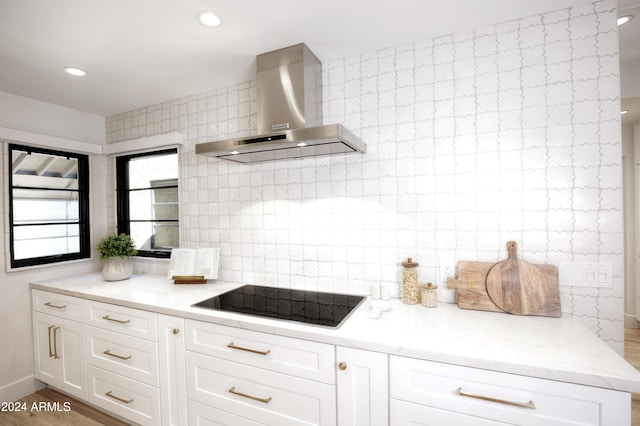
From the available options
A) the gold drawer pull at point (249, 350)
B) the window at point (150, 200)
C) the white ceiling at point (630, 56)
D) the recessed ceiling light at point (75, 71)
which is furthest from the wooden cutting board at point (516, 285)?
the recessed ceiling light at point (75, 71)

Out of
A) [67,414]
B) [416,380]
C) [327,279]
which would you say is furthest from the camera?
[67,414]

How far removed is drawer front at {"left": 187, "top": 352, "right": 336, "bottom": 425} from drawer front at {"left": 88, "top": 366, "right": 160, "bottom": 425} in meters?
0.33

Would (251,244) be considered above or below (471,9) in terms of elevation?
below

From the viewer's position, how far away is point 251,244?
2152 millimetres

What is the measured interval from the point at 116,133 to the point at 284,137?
7.57 ft

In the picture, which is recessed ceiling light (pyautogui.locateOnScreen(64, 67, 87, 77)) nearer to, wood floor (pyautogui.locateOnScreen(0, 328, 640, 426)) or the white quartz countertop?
the white quartz countertop

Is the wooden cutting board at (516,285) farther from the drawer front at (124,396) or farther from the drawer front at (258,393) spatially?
the drawer front at (124,396)

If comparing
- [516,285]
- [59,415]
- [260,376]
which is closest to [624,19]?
[516,285]

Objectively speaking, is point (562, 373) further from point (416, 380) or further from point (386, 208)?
point (386, 208)

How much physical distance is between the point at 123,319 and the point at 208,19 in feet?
5.94

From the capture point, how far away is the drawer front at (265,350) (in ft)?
4.18

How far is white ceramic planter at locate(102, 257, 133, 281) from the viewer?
233 centimetres

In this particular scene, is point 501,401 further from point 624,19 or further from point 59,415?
point 59,415

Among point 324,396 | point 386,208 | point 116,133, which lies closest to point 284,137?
point 386,208
